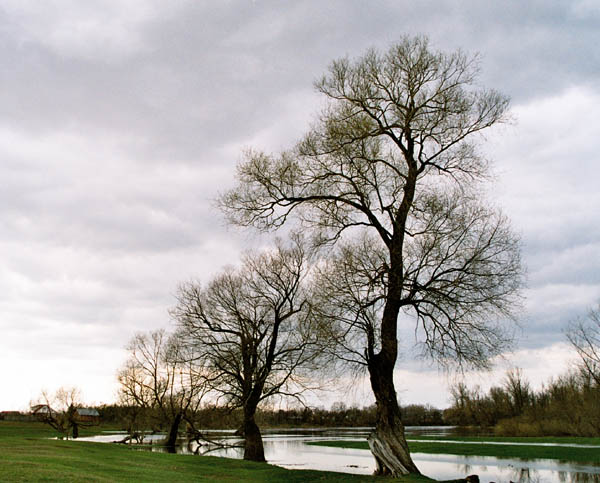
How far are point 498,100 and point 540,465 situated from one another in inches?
855

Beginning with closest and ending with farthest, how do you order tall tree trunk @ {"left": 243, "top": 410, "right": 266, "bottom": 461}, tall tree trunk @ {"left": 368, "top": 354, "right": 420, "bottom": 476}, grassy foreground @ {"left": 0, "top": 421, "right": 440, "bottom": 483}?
1. grassy foreground @ {"left": 0, "top": 421, "right": 440, "bottom": 483}
2. tall tree trunk @ {"left": 368, "top": 354, "right": 420, "bottom": 476}
3. tall tree trunk @ {"left": 243, "top": 410, "right": 266, "bottom": 461}

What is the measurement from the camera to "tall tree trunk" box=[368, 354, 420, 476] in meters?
17.9

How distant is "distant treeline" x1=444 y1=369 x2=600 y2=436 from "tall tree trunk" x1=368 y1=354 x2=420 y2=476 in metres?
19.6

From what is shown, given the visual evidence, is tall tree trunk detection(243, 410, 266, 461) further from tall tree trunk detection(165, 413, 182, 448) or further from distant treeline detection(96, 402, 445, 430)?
tall tree trunk detection(165, 413, 182, 448)

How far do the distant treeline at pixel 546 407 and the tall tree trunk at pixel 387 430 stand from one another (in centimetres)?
1956

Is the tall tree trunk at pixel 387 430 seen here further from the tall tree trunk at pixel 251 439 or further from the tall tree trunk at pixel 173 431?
Result: the tall tree trunk at pixel 173 431

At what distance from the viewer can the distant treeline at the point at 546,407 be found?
55625 mm

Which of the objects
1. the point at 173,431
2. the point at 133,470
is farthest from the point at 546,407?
the point at 133,470

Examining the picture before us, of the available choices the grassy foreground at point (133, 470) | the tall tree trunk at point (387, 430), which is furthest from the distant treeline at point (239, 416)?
the grassy foreground at point (133, 470)

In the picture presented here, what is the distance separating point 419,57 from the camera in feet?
61.7

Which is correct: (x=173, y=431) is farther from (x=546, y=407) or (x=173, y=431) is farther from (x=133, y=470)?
(x=546, y=407)

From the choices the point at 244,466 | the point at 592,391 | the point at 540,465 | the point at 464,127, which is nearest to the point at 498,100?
the point at 464,127

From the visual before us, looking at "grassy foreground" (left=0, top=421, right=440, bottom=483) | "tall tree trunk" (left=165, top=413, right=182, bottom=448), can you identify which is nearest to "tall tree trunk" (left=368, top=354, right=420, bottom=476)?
"grassy foreground" (left=0, top=421, right=440, bottom=483)

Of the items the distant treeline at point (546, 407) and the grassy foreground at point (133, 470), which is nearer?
the grassy foreground at point (133, 470)
